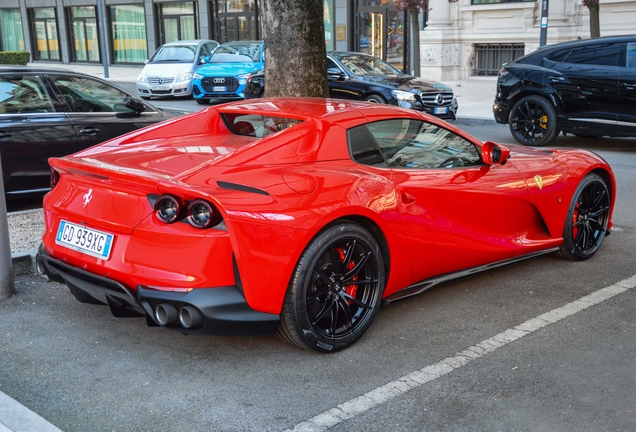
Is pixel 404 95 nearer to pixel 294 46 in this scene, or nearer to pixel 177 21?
pixel 294 46

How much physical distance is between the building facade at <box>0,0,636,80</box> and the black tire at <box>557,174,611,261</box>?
1679 cm

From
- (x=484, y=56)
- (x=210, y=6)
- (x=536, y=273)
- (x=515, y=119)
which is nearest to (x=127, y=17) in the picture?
(x=210, y=6)

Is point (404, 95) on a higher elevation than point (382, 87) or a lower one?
lower

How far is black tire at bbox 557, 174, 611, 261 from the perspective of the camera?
5.86m

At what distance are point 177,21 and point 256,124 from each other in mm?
31651

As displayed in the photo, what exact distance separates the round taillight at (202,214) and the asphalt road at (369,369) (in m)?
0.82

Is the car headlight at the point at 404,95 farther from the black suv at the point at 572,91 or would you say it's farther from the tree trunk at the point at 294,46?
the tree trunk at the point at 294,46

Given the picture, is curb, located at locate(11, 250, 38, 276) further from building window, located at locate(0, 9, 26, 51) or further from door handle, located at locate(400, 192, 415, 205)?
building window, located at locate(0, 9, 26, 51)

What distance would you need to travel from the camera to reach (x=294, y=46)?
7.61 meters

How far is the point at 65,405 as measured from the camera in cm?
373

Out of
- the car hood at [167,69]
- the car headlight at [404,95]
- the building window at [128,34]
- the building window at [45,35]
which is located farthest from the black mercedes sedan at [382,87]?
the building window at [45,35]

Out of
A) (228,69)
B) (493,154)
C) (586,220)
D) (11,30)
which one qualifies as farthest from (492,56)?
(11,30)

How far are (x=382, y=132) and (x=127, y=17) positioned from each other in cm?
3464

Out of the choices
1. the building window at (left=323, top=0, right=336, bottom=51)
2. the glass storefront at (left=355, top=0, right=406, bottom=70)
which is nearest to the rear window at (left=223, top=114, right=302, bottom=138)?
the glass storefront at (left=355, top=0, right=406, bottom=70)
